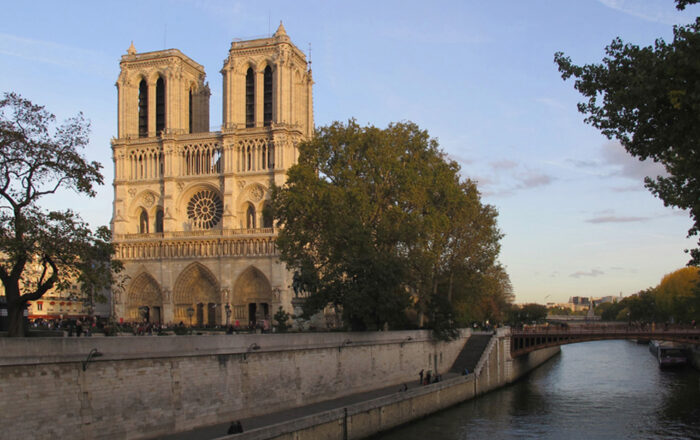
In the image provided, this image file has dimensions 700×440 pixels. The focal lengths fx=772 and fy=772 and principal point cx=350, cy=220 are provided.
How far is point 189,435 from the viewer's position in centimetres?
1878

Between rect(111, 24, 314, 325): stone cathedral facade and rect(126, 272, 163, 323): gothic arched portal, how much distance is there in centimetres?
8

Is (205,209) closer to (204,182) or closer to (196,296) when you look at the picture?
(204,182)

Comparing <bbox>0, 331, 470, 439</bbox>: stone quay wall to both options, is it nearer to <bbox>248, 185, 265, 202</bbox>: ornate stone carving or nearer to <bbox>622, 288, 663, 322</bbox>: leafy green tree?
<bbox>248, 185, 265, 202</bbox>: ornate stone carving

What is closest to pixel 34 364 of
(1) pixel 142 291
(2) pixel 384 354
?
(2) pixel 384 354

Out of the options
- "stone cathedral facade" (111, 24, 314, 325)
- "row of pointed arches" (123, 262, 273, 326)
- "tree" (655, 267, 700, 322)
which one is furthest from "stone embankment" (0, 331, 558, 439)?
"tree" (655, 267, 700, 322)

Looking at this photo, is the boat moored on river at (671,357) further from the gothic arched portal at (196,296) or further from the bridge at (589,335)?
the gothic arched portal at (196,296)

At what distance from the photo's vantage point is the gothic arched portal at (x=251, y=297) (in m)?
57.0

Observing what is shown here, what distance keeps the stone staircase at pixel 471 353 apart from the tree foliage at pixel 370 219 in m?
2.57

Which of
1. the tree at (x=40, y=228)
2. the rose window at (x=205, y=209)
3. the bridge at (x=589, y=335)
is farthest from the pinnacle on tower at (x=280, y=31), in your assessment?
the tree at (x=40, y=228)

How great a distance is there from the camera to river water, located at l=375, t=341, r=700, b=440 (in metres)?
26.1

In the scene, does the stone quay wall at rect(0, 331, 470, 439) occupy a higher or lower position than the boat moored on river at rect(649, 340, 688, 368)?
higher

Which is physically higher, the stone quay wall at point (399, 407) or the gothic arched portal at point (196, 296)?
the gothic arched portal at point (196, 296)

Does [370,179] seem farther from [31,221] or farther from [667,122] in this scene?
[667,122]

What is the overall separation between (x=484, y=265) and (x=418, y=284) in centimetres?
570
